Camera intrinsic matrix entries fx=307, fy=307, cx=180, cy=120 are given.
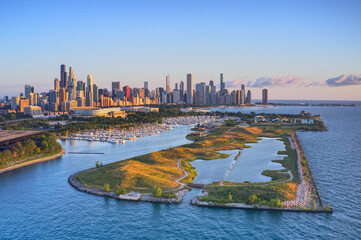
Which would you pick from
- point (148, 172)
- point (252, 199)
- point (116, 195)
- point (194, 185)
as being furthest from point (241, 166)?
point (116, 195)

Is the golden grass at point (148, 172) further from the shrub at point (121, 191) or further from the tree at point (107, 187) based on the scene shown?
the shrub at point (121, 191)

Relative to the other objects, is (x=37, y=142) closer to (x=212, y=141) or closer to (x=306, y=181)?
(x=212, y=141)

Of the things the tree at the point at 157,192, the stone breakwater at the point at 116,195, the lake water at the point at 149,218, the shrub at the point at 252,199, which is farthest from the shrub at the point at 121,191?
the shrub at the point at 252,199

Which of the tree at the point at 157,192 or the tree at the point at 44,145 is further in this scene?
the tree at the point at 44,145

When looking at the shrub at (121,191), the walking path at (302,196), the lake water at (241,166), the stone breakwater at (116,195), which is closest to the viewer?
the walking path at (302,196)

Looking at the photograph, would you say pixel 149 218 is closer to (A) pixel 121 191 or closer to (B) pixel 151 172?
(A) pixel 121 191

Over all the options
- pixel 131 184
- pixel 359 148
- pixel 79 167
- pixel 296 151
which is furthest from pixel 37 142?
pixel 359 148
